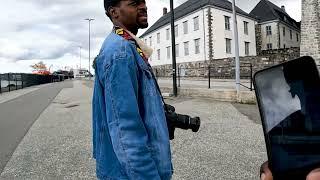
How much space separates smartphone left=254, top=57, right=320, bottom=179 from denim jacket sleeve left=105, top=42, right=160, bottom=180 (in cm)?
62

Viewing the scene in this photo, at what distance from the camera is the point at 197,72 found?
36.5 metres

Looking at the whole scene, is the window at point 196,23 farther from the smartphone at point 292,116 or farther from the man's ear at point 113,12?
the smartphone at point 292,116

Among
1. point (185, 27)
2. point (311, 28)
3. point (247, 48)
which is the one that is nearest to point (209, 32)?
point (185, 27)

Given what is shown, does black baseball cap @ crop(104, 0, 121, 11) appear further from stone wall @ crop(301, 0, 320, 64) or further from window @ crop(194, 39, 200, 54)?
window @ crop(194, 39, 200, 54)

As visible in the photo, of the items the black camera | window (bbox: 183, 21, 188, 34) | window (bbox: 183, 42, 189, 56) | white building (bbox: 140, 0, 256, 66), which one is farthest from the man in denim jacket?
window (bbox: 183, 21, 188, 34)

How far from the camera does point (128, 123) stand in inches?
74.9

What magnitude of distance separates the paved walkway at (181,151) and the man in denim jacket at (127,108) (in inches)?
134

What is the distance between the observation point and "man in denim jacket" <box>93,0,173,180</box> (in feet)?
6.25

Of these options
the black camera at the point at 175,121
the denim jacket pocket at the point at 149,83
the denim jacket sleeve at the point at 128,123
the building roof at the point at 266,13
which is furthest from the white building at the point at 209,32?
the denim jacket sleeve at the point at 128,123

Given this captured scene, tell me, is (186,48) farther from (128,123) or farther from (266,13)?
(128,123)

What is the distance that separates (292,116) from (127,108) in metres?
0.82

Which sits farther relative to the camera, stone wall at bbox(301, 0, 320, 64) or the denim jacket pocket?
stone wall at bbox(301, 0, 320, 64)

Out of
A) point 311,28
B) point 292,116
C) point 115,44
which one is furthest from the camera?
point 311,28

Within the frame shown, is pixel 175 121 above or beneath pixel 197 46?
beneath
